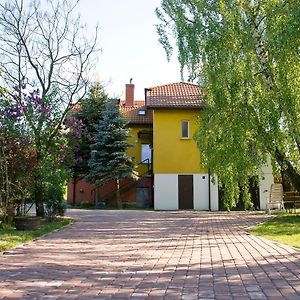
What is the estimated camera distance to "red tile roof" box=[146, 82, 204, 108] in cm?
3189

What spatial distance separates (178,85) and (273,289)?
3072 centimetres

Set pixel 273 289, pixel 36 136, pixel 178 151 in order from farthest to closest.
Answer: pixel 178 151, pixel 36 136, pixel 273 289

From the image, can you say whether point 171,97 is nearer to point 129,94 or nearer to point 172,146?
point 172,146

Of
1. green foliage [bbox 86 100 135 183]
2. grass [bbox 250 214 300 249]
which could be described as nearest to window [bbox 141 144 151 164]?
green foliage [bbox 86 100 135 183]

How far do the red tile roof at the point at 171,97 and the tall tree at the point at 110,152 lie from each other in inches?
103

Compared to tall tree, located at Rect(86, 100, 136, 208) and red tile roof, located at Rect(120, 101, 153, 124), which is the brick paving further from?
red tile roof, located at Rect(120, 101, 153, 124)

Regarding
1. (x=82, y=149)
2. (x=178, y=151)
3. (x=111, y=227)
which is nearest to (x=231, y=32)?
(x=111, y=227)

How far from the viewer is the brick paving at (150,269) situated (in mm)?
5832

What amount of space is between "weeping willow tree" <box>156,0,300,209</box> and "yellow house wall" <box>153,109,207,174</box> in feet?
49.3

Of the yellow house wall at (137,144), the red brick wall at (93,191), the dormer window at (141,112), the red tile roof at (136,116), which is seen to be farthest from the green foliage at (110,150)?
the dormer window at (141,112)

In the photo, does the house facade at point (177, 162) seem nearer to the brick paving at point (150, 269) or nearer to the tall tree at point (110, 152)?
the tall tree at point (110, 152)

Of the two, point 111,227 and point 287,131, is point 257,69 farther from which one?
point 111,227

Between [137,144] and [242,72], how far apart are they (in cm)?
2213

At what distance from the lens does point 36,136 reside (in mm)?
16906
